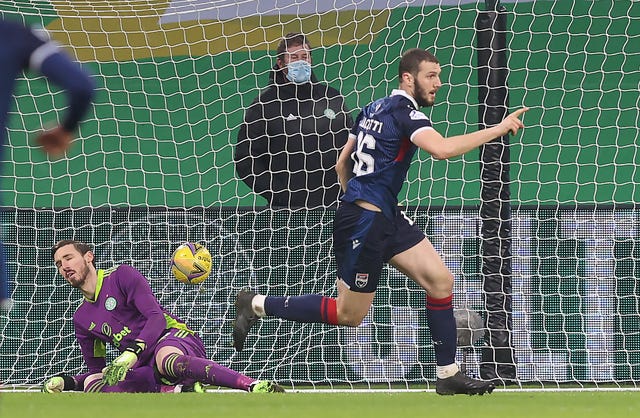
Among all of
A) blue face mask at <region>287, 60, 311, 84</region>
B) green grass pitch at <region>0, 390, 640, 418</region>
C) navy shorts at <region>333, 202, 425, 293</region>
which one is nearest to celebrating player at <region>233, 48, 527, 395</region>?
navy shorts at <region>333, 202, 425, 293</region>

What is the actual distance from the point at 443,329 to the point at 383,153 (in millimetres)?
1025

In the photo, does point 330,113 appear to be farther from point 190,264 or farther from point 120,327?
point 120,327

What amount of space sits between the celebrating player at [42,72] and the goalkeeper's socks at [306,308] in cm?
319

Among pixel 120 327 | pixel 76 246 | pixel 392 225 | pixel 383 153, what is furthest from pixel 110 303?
pixel 383 153

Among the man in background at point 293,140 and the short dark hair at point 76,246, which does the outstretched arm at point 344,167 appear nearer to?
the man in background at point 293,140

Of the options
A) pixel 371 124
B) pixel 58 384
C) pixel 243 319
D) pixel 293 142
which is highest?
pixel 371 124

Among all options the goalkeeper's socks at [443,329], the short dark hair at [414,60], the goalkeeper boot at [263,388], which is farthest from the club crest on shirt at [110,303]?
the short dark hair at [414,60]

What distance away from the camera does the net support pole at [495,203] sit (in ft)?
28.4

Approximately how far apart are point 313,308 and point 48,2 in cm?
436

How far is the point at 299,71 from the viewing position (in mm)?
9023

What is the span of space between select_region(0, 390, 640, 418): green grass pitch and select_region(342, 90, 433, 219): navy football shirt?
1.10 m

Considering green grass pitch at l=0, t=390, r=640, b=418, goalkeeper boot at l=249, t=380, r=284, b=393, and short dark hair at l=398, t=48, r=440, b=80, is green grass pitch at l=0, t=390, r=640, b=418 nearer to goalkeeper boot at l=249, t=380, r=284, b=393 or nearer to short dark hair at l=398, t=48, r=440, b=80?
goalkeeper boot at l=249, t=380, r=284, b=393

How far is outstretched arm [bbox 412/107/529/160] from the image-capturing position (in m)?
6.36

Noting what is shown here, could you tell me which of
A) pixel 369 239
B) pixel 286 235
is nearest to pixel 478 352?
pixel 286 235
